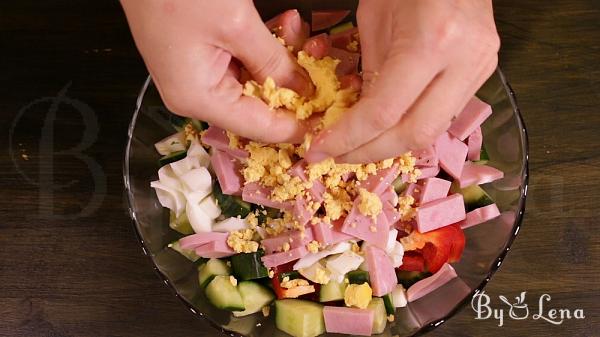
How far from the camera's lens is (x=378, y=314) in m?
1.48

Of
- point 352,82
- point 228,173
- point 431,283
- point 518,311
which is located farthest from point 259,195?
point 518,311

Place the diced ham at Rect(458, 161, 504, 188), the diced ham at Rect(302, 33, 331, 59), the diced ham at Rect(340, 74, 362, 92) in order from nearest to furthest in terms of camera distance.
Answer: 1. the diced ham at Rect(340, 74, 362, 92)
2. the diced ham at Rect(302, 33, 331, 59)
3. the diced ham at Rect(458, 161, 504, 188)

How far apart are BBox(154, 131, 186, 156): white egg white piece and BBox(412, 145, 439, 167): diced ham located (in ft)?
1.94

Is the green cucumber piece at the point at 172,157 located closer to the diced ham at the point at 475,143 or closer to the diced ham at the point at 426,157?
the diced ham at the point at 426,157

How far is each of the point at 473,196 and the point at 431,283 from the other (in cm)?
24

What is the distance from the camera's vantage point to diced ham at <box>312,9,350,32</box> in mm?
1702

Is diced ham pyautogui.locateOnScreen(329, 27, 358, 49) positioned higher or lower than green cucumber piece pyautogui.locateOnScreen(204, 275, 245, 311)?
higher

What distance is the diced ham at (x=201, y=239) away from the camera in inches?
58.9

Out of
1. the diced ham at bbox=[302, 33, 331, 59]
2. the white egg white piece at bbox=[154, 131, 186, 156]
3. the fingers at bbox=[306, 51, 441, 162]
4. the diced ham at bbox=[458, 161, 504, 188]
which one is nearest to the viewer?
the fingers at bbox=[306, 51, 441, 162]

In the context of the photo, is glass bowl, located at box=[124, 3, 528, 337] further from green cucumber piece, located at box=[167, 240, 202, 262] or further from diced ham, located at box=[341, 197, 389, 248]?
diced ham, located at box=[341, 197, 389, 248]

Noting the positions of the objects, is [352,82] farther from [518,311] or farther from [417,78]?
[518,311]

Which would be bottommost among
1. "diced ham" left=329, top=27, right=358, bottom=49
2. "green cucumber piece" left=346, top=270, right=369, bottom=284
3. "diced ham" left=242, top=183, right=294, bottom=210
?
"green cucumber piece" left=346, top=270, right=369, bottom=284

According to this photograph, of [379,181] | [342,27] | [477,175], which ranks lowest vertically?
[477,175]

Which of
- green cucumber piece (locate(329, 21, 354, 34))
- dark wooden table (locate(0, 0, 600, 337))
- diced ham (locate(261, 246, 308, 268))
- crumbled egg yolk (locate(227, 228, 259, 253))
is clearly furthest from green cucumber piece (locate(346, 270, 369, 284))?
green cucumber piece (locate(329, 21, 354, 34))
